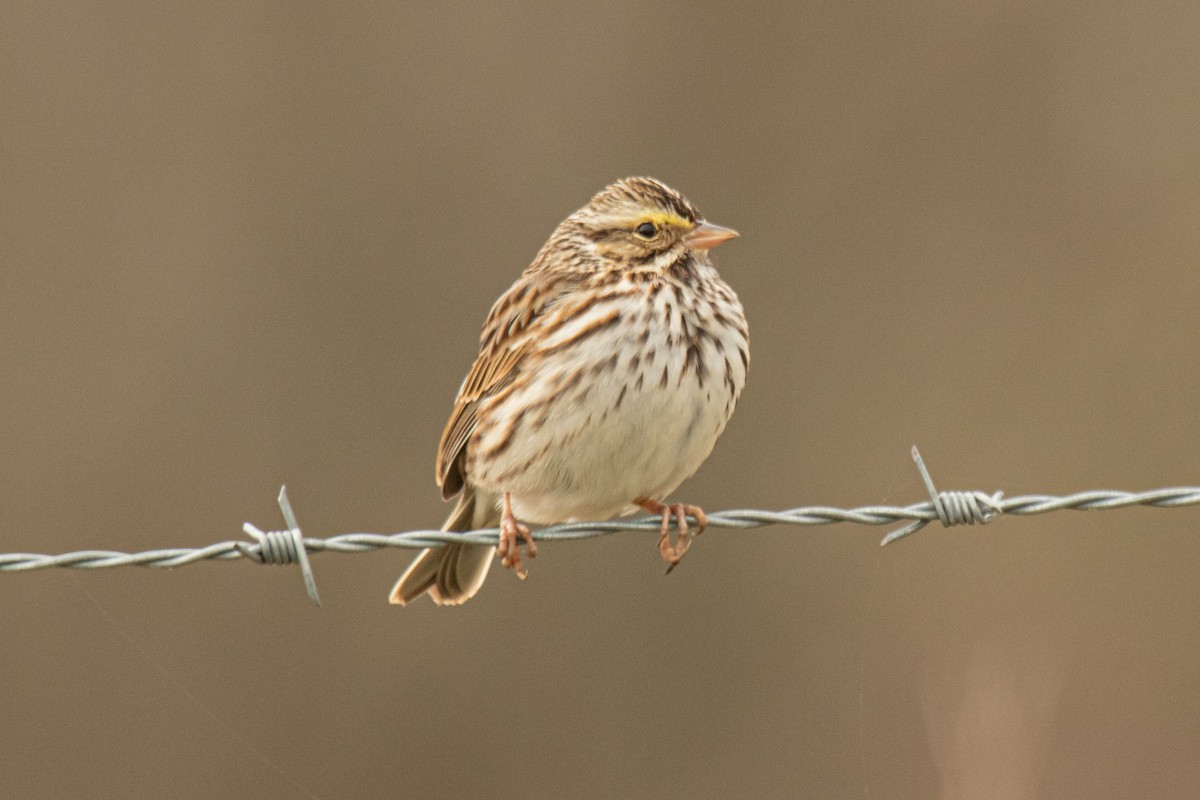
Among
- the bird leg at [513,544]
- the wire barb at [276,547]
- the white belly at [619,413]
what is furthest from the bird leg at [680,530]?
the wire barb at [276,547]

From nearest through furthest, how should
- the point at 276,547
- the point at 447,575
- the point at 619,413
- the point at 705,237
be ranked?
the point at 276,547 < the point at 619,413 < the point at 705,237 < the point at 447,575

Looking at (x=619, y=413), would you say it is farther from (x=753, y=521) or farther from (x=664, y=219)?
(x=753, y=521)

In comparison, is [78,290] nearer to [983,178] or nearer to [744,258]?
[744,258]

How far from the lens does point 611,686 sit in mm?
11828

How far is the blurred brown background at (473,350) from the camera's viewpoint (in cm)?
1169

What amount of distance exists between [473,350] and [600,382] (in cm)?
597

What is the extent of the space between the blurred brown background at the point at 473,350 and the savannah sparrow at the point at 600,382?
320cm

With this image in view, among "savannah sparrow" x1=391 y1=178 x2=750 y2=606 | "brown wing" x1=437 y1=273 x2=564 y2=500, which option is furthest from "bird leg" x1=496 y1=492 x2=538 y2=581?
"brown wing" x1=437 y1=273 x2=564 y2=500

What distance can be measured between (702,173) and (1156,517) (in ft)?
11.4

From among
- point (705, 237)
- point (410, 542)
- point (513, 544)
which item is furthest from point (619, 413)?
point (410, 542)

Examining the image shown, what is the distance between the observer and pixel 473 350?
516 inches

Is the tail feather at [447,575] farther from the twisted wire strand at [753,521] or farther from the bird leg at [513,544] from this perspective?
the twisted wire strand at [753,521]

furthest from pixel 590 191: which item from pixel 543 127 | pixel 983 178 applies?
pixel 983 178

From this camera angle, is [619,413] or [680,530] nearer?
[619,413]
